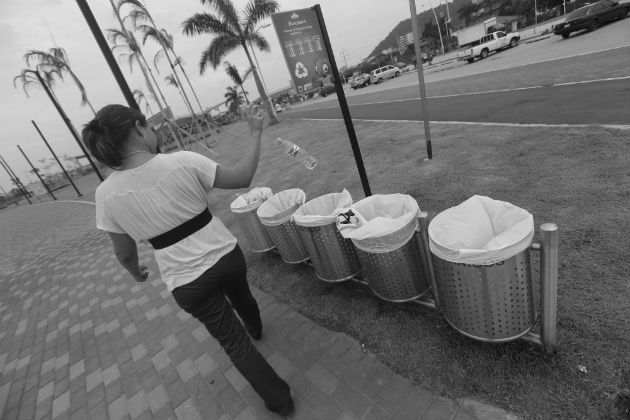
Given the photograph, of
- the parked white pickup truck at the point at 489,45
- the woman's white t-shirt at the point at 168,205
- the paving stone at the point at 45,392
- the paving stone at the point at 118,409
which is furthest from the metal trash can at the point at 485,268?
the parked white pickup truck at the point at 489,45

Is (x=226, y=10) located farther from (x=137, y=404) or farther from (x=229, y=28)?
(x=137, y=404)

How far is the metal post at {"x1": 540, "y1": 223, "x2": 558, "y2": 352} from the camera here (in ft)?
5.08

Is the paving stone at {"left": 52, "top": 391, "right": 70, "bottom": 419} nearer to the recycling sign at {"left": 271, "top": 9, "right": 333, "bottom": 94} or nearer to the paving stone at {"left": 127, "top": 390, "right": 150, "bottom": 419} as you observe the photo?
the paving stone at {"left": 127, "top": 390, "right": 150, "bottom": 419}

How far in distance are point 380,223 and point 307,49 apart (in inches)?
73.4

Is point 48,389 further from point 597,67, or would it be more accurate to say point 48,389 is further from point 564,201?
point 597,67

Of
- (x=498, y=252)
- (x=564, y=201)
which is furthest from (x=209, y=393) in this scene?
(x=564, y=201)

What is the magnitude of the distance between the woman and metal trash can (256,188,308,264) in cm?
124

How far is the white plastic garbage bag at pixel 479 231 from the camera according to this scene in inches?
67.7

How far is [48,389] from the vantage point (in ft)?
10.0

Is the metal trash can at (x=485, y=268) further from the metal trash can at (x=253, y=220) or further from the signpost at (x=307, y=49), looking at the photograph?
the metal trash can at (x=253, y=220)

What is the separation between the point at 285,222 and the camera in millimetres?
3309

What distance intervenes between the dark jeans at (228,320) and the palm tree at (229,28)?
49.6 feet

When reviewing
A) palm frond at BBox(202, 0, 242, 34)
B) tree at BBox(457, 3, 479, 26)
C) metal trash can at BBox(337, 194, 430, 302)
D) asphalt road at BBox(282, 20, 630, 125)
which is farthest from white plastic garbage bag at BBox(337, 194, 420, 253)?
tree at BBox(457, 3, 479, 26)

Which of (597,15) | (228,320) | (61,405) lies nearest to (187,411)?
(228,320)
